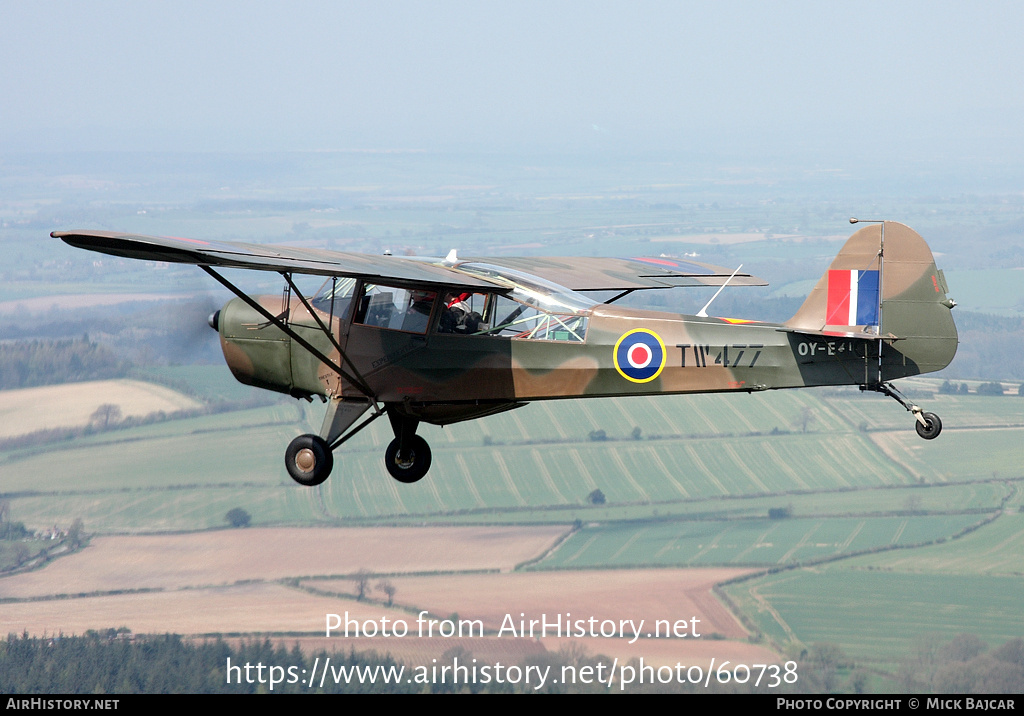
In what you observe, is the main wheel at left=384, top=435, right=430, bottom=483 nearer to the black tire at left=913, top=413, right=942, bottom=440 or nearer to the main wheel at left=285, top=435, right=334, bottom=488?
the main wheel at left=285, top=435, right=334, bottom=488

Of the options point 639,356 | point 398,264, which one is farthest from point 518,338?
point 398,264

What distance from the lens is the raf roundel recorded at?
14.9 m

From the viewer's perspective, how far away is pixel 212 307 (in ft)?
57.3

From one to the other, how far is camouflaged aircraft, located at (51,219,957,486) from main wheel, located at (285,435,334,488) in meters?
0.02

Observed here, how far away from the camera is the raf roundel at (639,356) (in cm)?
1485

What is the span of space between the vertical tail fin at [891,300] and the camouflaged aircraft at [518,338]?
2cm

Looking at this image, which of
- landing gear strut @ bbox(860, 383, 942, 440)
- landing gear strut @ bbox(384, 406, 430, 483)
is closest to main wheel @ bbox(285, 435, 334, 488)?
landing gear strut @ bbox(384, 406, 430, 483)

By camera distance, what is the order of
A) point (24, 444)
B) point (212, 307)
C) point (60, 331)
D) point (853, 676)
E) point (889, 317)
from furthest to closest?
1. point (60, 331)
2. point (24, 444)
3. point (853, 676)
4. point (212, 307)
5. point (889, 317)

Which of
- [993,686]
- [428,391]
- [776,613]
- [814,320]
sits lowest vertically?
[993,686]

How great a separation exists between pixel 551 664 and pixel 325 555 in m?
23.7

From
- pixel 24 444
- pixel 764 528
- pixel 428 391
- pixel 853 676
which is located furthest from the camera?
pixel 24 444

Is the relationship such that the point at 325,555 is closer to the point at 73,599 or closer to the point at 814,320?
the point at 73,599

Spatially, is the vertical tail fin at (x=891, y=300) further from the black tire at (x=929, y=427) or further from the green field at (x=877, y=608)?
the green field at (x=877, y=608)

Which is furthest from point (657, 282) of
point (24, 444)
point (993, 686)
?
point (24, 444)
